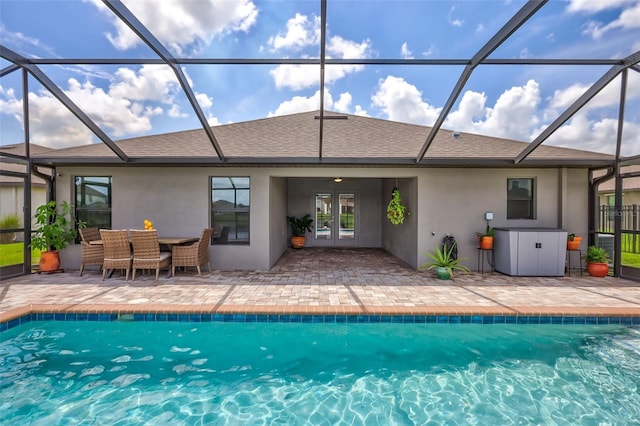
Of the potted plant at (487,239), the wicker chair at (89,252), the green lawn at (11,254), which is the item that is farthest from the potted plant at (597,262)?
the green lawn at (11,254)

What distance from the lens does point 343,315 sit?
15.3 feet

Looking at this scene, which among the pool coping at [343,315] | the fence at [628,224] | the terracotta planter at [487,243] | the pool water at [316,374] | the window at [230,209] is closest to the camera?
the pool water at [316,374]

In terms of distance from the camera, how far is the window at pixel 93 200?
811 cm

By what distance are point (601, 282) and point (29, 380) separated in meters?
9.75

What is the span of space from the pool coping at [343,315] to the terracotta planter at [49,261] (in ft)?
10.6

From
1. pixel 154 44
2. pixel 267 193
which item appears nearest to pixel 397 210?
pixel 267 193

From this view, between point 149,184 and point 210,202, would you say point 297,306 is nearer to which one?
point 210,202

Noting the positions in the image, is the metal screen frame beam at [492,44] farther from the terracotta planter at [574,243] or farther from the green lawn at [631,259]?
the green lawn at [631,259]

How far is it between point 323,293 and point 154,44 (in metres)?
4.70

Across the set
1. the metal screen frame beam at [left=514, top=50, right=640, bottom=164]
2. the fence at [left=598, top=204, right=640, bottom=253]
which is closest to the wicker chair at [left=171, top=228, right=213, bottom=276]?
the metal screen frame beam at [left=514, top=50, right=640, bottom=164]

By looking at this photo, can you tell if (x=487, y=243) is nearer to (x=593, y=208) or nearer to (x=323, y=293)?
(x=593, y=208)

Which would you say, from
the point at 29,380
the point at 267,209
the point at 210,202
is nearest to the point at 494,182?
the point at 267,209

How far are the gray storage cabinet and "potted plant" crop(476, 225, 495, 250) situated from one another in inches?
14.6

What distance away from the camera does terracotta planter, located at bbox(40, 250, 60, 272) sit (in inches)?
289
